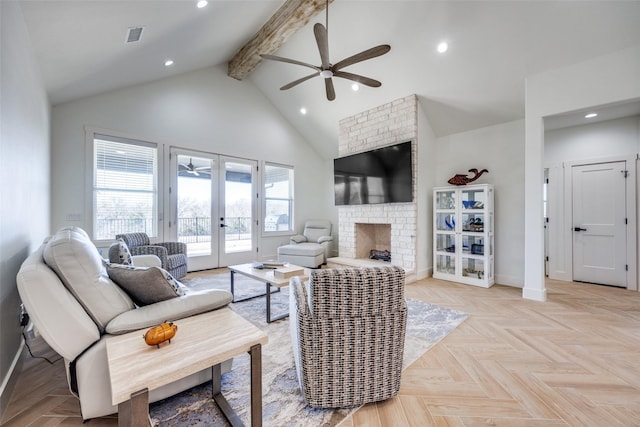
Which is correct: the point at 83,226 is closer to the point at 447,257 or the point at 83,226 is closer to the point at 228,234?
the point at 228,234

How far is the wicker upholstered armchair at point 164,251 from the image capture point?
3561 mm

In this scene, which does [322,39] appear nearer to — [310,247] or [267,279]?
[267,279]

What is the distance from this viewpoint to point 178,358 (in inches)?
42.1

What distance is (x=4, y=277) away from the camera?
5.28 ft

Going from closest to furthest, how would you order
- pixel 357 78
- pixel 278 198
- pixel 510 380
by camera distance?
1. pixel 510 380
2. pixel 357 78
3. pixel 278 198

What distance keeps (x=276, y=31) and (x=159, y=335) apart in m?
4.42

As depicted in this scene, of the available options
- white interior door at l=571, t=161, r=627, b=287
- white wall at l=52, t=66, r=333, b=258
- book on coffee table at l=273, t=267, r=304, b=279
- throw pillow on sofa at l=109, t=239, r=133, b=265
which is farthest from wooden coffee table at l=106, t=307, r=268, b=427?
white interior door at l=571, t=161, r=627, b=287

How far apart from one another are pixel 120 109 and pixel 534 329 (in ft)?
20.6

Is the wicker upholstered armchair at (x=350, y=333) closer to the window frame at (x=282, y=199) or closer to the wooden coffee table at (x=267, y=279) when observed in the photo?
the wooden coffee table at (x=267, y=279)

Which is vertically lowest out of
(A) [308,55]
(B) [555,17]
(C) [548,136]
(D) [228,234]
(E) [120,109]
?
(D) [228,234]

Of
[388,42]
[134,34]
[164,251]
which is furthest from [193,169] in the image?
[388,42]

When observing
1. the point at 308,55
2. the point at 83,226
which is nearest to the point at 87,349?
the point at 83,226

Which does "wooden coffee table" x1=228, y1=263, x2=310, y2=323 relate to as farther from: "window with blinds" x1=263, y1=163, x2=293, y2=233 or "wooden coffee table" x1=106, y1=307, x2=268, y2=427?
"window with blinds" x1=263, y1=163, x2=293, y2=233

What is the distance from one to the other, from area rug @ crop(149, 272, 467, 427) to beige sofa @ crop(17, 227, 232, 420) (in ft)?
0.55
